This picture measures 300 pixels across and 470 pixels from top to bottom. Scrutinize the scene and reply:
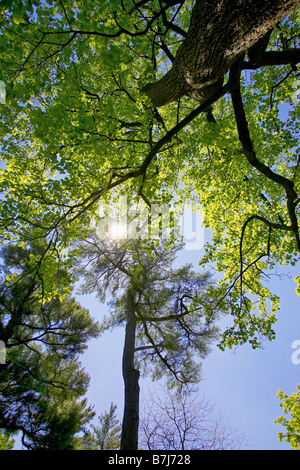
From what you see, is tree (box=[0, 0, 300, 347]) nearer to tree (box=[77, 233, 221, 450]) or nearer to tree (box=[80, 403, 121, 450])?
tree (box=[77, 233, 221, 450])

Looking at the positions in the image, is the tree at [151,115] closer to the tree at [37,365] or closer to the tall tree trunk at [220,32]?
the tall tree trunk at [220,32]

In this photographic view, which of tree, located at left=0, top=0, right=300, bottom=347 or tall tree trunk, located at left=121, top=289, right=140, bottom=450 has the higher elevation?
tree, located at left=0, top=0, right=300, bottom=347

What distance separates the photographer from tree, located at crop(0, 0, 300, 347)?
236cm

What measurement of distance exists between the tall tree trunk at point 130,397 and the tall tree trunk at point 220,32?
6.83 metres

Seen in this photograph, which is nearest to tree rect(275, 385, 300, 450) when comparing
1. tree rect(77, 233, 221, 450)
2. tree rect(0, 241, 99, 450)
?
tree rect(77, 233, 221, 450)

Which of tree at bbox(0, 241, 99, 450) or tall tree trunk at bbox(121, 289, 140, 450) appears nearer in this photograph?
tall tree trunk at bbox(121, 289, 140, 450)

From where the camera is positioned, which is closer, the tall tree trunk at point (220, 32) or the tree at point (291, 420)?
the tall tree trunk at point (220, 32)

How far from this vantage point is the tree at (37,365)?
5941 mm

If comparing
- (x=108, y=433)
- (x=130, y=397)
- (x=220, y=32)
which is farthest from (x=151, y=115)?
(x=108, y=433)

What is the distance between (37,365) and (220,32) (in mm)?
8156

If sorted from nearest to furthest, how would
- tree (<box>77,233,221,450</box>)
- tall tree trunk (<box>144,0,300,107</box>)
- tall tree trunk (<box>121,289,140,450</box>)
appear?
tall tree trunk (<box>144,0,300,107</box>), tall tree trunk (<box>121,289,140,450</box>), tree (<box>77,233,221,450</box>)

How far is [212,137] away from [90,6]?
2897 millimetres

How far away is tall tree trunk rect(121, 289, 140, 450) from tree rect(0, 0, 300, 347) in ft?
10.4

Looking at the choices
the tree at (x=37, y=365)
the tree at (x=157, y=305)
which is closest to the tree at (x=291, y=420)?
the tree at (x=157, y=305)
